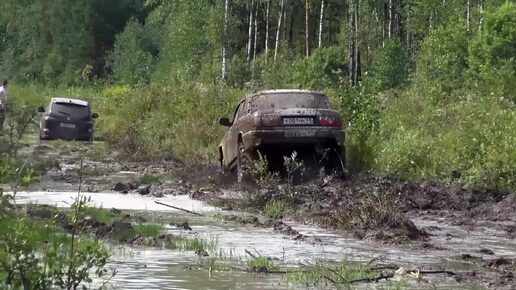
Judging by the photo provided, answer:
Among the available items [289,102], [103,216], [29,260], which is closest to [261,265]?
[29,260]

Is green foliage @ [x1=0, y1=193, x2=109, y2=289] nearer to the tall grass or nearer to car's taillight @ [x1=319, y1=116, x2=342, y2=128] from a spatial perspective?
the tall grass

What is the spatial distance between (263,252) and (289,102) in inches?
294

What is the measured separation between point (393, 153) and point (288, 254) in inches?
346

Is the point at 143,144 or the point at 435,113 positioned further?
the point at 143,144

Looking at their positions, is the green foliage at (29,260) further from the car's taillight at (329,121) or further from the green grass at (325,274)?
the car's taillight at (329,121)

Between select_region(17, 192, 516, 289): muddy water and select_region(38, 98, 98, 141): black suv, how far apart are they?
17394 millimetres

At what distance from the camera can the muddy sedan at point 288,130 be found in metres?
18.6

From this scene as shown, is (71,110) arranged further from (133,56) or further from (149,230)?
(133,56)

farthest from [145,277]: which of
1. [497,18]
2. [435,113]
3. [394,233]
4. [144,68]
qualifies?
[144,68]

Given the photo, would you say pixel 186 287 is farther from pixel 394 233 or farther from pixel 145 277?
→ pixel 394 233

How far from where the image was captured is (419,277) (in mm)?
10281

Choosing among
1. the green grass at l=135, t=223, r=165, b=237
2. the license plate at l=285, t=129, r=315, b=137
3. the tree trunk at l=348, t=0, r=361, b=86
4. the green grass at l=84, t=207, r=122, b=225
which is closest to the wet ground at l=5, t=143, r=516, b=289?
the green grass at l=135, t=223, r=165, b=237

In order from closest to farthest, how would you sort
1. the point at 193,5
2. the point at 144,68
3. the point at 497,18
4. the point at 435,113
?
the point at 435,113, the point at 497,18, the point at 193,5, the point at 144,68

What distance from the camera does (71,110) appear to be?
1316 inches
